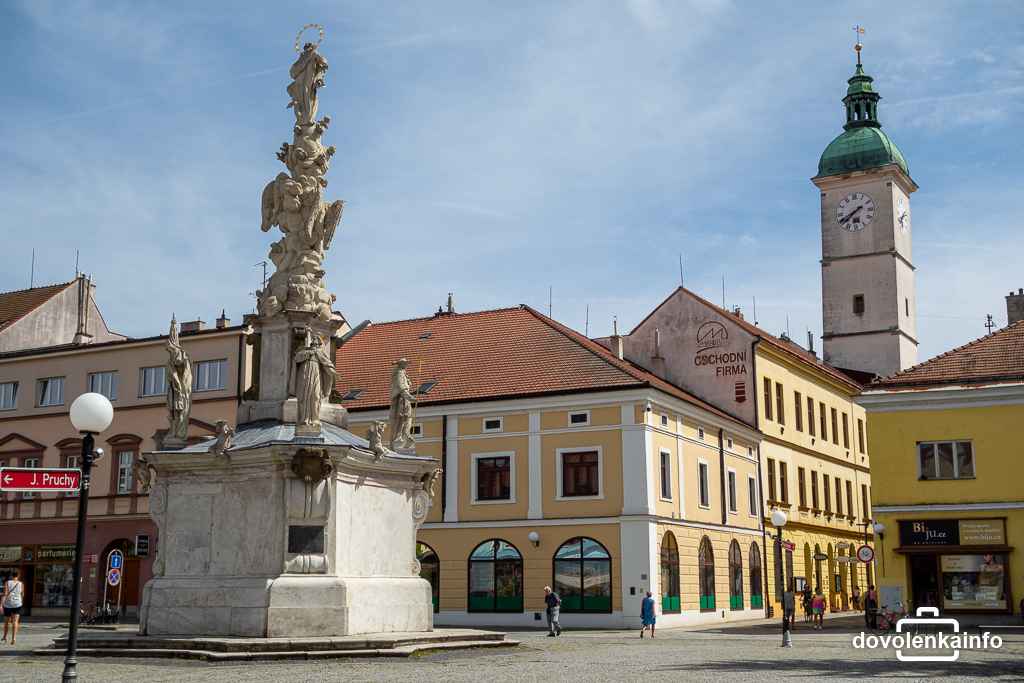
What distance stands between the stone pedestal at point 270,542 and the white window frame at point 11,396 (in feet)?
111

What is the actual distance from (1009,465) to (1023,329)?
Answer: 537 cm

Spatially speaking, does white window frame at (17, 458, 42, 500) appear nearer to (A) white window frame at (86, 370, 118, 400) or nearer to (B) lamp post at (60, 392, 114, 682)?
(A) white window frame at (86, 370, 118, 400)

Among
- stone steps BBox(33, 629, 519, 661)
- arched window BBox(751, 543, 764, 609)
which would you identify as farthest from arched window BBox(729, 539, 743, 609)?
stone steps BBox(33, 629, 519, 661)

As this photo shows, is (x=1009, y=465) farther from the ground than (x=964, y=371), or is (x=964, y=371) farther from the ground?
(x=964, y=371)

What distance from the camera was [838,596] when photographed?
55.4 m

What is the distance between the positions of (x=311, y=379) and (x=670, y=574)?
22719mm

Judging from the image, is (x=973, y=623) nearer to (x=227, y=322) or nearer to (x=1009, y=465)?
(x=1009, y=465)

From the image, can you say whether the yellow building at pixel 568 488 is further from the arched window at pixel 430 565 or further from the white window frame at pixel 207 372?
the white window frame at pixel 207 372

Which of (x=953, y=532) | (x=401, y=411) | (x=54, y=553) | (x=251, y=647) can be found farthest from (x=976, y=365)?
(x=54, y=553)

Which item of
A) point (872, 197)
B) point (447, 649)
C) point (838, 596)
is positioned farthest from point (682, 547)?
point (872, 197)

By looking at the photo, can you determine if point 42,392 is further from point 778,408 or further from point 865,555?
point 865,555

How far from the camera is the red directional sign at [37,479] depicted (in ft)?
40.3

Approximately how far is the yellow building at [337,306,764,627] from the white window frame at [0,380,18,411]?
615 inches

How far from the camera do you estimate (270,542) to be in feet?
63.6
